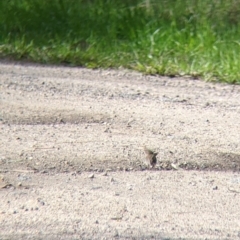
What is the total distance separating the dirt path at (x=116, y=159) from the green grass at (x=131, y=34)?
1.80 ft

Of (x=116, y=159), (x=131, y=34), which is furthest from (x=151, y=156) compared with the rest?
(x=131, y=34)

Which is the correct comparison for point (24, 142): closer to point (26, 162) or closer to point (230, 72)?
point (26, 162)

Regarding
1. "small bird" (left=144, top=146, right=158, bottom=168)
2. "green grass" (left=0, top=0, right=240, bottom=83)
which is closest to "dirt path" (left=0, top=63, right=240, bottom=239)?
"small bird" (left=144, top=146, right=158, bottom=168)

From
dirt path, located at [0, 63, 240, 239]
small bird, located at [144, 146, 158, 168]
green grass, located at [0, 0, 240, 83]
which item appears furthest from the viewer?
green grass, located at [0, 0, 240, 83]

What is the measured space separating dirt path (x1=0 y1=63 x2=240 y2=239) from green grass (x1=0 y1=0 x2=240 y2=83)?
55cm

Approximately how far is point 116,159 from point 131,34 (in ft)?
10.6

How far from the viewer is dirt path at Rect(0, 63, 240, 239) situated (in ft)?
13.0

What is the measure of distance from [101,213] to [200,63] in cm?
330

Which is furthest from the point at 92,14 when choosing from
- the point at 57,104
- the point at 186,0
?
the point at 57,104

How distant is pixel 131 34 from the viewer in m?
7.83

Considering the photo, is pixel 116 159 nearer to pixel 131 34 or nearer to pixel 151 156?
pixel 151 156

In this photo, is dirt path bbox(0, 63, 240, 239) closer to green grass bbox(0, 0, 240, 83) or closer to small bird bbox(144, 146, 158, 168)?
small bird bbox(144, 146, 158, 168)

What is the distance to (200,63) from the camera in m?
7.10

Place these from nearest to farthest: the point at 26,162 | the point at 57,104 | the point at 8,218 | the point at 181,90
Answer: the point at 8,218 → the point at 26,162 → the point at 57,104 → the point at 181,90
